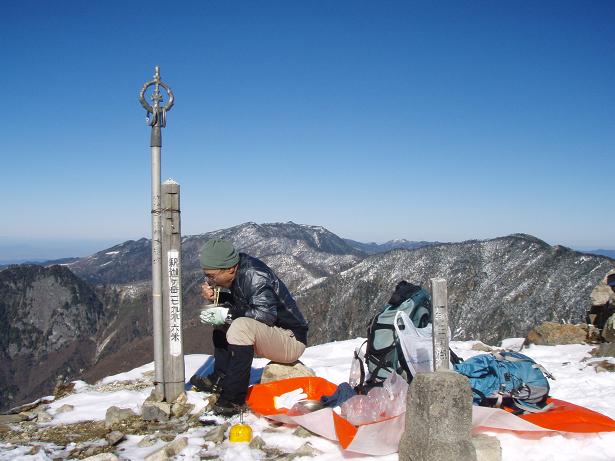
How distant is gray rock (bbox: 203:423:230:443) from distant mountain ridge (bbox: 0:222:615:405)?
2.35m

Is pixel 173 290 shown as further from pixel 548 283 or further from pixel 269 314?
pixel 548 283

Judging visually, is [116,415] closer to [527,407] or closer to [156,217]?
[156,217]

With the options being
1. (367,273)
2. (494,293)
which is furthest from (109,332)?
(494,293)

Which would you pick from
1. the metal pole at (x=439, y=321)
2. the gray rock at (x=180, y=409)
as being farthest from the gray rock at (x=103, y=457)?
the metal pole at (x=439, y=321)

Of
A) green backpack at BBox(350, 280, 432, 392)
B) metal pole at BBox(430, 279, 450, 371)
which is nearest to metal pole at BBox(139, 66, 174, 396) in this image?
green backpack at BBox(350, 280, 432, 392)

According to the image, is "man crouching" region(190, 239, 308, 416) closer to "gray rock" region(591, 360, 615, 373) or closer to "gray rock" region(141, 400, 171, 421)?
"gray rock" region(141, 400, 171, 421)

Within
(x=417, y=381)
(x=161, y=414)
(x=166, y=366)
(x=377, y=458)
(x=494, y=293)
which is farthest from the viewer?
(x=494, y=293)

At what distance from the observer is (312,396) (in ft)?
24.1

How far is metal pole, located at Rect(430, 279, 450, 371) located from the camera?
6094 millimetres

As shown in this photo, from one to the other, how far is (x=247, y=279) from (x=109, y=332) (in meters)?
174

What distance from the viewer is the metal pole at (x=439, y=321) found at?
6.09 m

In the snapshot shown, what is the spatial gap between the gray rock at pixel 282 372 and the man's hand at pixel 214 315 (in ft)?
4.06

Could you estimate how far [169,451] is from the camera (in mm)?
5742

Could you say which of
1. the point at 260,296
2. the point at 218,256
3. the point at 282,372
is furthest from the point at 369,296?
the point at 218,256
